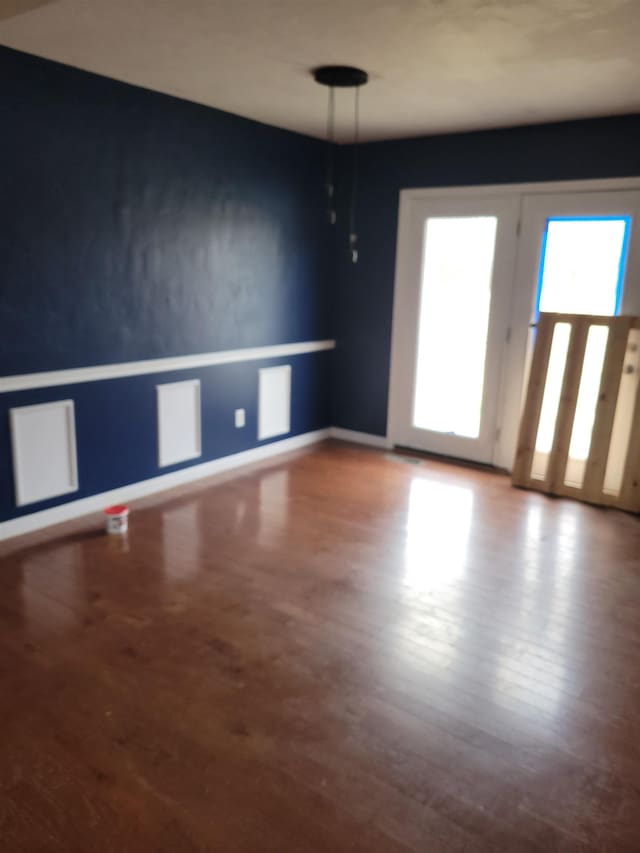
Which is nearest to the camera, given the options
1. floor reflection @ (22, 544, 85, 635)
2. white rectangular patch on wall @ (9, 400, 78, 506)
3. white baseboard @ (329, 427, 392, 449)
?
floor reflection @ (22, 544, 85, 635)

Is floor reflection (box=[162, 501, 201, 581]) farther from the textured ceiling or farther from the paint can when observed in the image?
the textured ceiling

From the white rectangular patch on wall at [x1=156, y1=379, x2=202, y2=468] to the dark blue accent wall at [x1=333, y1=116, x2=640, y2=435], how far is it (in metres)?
1.67

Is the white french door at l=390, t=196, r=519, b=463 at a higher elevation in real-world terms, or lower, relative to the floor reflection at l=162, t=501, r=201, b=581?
higher

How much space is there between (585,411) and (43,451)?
3.42 m

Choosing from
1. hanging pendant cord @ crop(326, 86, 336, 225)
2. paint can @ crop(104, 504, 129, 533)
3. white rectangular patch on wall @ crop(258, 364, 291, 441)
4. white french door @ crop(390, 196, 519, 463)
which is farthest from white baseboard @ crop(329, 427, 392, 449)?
paint can @ crop(104, 504, 129, 533)

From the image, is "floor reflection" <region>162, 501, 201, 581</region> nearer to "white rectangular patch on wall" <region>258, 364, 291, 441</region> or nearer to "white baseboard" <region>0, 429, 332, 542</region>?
"white baseboard" <region>0, 429, 332, 542</region>

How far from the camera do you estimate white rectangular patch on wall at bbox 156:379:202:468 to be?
14.2 feet

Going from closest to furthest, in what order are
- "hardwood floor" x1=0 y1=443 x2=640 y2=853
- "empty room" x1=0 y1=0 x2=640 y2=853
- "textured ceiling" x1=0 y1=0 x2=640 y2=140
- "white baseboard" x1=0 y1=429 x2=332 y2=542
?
"hardwood floor" x1=0 y1=443 x2=640 y2=853
"empty room" x1=0 y1=0 x2=640 y2=853
"textured ceiling" x1=0 y1=0 x2=640 y2=140
"white baseboard" x1=0 y1=429 x2=332 y2=542

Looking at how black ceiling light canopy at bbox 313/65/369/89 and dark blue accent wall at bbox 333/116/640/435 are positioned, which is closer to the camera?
black ceiling light canopy at bbox 313/65/369/89

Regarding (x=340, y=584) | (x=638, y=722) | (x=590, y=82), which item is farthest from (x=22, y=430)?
(x=590, y=82)

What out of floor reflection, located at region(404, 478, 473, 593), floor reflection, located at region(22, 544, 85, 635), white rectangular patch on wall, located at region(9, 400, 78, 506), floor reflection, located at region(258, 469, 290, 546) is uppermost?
white rectangular patch on wall, located at region(9, 400, 78, 506)

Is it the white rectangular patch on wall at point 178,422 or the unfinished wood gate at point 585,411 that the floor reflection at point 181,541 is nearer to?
the white rectangular patch on wall at point 178,422

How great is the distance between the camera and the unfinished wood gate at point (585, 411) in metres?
4.23

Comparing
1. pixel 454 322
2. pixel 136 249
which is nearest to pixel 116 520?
pixel 136 249
